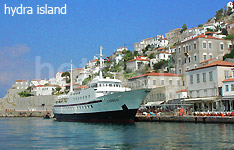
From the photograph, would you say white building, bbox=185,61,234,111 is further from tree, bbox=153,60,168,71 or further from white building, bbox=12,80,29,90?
white building, bbox=12,80,29,90

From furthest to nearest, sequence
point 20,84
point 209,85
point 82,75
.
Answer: point 20,84, point 82,75, point 209,85

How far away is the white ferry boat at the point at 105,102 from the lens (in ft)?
117

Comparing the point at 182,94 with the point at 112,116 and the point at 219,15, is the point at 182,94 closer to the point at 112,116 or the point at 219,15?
the point at 112,116

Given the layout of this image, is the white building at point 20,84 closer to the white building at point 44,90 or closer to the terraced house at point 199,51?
the white building at point 44,90

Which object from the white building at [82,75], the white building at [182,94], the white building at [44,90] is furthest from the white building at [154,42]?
the white building at [182,94]

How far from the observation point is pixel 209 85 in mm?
42875

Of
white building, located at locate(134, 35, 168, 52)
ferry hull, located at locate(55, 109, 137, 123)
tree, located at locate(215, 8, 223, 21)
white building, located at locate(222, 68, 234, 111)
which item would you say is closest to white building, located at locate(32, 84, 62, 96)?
white building, located at locate(134, 35, 168, 52)

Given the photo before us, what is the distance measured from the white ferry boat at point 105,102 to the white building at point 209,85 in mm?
11046

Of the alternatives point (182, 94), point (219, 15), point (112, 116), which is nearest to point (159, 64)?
point (182, 94)

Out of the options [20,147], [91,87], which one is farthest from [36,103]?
[20,147]

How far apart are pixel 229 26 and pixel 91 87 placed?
63461 millimetres

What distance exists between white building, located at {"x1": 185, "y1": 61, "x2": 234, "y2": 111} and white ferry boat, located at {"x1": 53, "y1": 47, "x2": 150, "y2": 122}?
11046 mm

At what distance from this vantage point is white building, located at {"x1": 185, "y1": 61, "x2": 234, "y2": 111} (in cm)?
4109

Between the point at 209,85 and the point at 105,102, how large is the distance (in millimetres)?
16626
